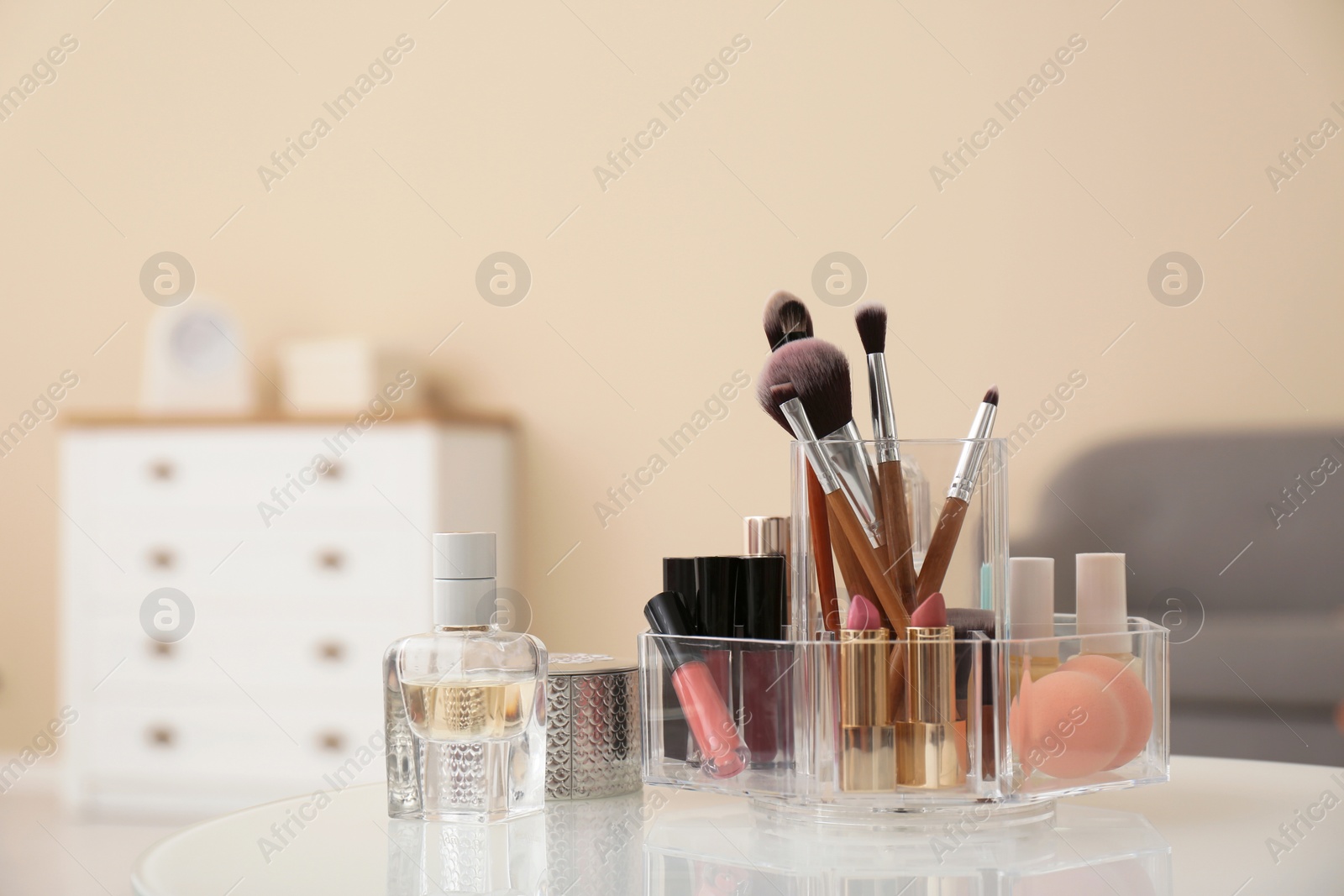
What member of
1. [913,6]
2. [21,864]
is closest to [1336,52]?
[913,6]

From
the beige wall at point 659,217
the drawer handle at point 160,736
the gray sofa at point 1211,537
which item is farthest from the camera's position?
the drawer handle at point 160,736

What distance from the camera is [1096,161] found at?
2031 millimetres

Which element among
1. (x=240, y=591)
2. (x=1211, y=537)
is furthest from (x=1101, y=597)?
(x=240, y=591)

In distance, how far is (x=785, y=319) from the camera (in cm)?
74

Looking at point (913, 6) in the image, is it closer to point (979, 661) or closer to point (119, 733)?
point (979, 661)

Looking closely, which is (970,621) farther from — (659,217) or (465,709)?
(659,217)

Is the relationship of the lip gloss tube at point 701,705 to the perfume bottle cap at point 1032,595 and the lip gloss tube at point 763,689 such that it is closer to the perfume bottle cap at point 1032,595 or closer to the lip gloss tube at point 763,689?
the lip gloss tube at point 763,689

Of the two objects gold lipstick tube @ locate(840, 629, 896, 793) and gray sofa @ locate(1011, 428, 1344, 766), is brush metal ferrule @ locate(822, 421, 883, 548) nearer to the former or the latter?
gold lipstick tube @ locate(840, 629, 896, 793)

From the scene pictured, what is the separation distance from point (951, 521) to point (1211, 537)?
148 centimetres

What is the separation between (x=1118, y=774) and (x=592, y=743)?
304 mm

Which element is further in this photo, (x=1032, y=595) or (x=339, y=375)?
(x=339, y=375)

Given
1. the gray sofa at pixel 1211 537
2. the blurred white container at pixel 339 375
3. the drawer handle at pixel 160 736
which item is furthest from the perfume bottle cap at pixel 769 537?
the drawer handle at pixel 160 736

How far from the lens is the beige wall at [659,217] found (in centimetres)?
198

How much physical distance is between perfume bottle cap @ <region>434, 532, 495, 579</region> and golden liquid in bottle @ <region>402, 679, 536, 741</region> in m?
0.06
